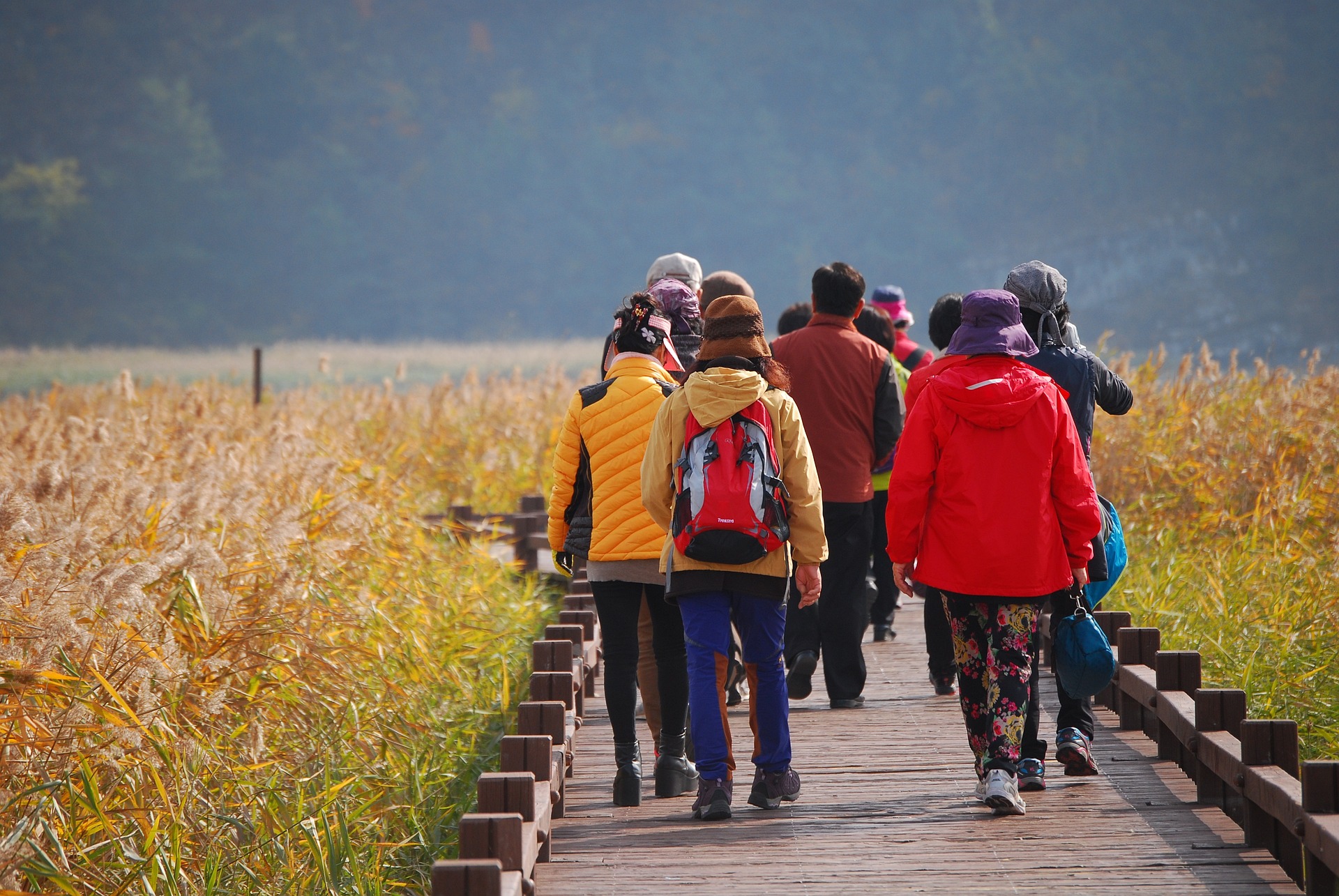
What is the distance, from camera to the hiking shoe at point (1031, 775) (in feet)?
13.9

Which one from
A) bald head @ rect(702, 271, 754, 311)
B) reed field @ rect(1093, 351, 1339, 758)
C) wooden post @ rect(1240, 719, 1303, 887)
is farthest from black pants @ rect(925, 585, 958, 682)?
wooden post @ rect(1240, 719, 1303, 887)

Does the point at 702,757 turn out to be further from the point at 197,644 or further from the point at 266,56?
the point at 266,56

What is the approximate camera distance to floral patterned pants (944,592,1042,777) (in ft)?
13.0

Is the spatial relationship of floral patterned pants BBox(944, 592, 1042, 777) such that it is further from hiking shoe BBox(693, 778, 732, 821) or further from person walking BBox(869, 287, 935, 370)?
person walking BBox(869, 287, 935, 370)

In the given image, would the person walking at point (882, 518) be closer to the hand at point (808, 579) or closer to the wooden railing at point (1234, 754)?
the wooden railing at point (1234, 754)

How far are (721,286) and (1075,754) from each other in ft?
7.31

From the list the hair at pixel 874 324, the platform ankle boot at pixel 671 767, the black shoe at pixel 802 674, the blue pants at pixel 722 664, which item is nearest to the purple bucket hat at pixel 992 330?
the blue pants at pixel 722 664

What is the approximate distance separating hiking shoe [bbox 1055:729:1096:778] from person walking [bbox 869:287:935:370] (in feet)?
9.86

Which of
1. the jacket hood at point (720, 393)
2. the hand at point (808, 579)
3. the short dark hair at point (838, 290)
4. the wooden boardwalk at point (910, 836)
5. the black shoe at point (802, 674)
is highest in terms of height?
the short dark hair at point (838, 290)

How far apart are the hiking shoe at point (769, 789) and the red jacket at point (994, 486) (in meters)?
0.77

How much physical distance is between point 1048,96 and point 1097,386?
56.6 meters

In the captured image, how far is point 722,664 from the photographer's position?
4.07 m

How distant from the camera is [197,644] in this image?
205 inches

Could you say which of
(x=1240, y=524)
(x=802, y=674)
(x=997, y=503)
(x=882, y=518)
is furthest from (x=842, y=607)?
(x=1240, y=524)
